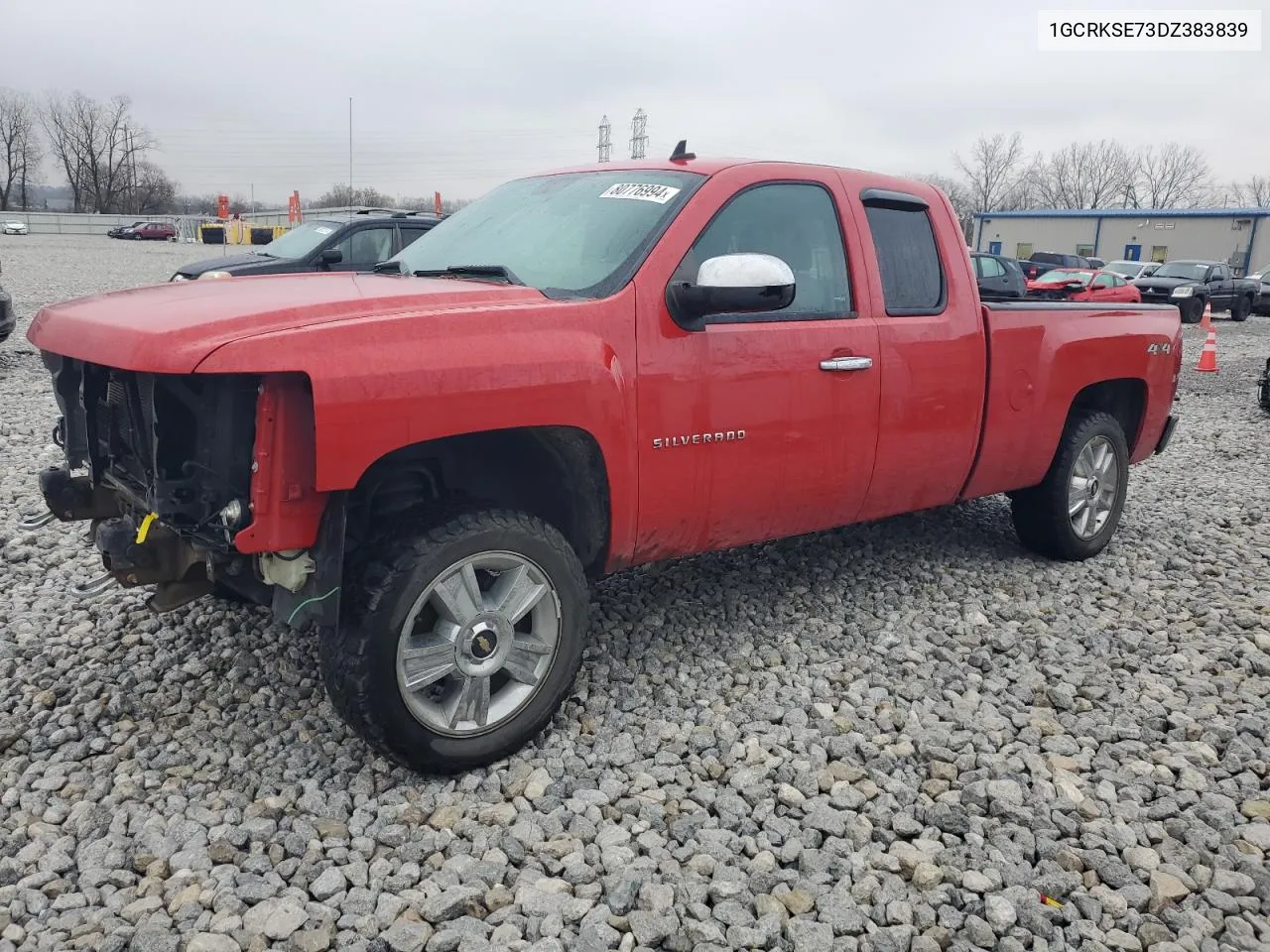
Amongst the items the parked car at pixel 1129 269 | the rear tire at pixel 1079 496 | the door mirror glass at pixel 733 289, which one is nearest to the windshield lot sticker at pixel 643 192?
the door mirror glass at pixel 733 289

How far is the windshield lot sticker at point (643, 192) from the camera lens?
3.62 metres

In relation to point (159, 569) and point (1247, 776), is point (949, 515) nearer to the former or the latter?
point (1247, 776)

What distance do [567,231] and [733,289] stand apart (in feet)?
2.56

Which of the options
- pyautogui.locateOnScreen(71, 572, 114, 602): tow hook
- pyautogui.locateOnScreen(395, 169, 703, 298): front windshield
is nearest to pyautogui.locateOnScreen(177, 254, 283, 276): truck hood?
pyautogui.locateOnScreen(395, 169, 703, 298): front windshield

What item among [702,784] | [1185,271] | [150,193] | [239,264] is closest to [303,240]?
[239,264]

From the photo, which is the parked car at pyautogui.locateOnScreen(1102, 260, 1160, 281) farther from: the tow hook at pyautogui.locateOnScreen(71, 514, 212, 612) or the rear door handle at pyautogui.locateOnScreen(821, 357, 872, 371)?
the tow hook at pyautogui.locateOnScreen(71, 514, 212, 612)

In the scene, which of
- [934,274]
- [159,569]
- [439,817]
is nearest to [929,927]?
[439,817]

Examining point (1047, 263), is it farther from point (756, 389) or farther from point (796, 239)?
point (756, 389)

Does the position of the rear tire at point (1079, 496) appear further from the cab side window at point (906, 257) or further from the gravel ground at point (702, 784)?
the cab side window at point (906, 257)

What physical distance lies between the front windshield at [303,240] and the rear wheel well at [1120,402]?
29.2 ft

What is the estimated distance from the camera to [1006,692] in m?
3.84

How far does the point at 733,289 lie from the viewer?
326 centimetres

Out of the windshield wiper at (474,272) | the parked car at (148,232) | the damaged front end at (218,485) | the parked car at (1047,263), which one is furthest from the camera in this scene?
the parked car at (148,232)

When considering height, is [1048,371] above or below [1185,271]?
below
